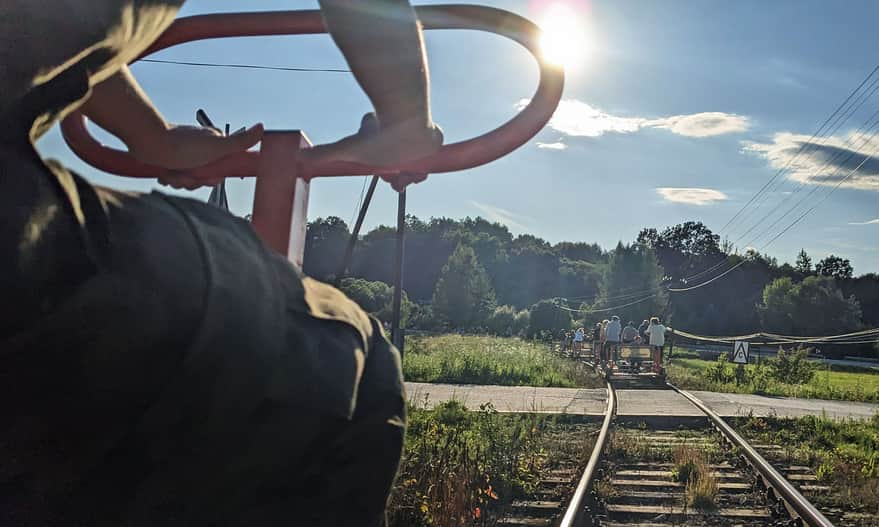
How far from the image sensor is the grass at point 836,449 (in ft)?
21.3

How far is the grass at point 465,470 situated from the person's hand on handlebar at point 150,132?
2.85 meters

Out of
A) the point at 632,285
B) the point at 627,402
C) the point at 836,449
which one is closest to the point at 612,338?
the point at 627,402

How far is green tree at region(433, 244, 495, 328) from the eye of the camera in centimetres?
5731

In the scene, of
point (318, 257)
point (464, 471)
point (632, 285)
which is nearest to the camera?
point (318, 257)

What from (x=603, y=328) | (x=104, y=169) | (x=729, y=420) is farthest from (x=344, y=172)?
(x=603, y=328)

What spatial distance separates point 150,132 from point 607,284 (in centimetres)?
6916

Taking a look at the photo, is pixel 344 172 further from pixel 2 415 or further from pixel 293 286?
pixel 2 415

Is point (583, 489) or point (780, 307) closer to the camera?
point (583, 489)

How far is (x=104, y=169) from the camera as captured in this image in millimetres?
1352

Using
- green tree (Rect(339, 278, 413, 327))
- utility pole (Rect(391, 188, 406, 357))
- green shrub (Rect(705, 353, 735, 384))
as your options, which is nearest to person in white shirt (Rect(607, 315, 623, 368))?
green shrub (Rect(705, 353, 735, 384))

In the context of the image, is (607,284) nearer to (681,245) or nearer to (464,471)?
(681,245)

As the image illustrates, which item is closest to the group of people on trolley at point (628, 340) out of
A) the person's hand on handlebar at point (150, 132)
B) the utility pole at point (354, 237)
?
the utility pole at point (354, 237)

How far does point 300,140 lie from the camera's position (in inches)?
45.5

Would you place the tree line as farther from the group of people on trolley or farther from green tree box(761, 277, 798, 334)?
the group of people on trolley
